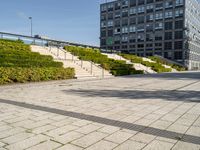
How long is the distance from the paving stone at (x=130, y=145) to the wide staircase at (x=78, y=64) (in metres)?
15.9

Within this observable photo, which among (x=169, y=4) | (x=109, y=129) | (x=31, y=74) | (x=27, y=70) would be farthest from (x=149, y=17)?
(x=109, y=129)

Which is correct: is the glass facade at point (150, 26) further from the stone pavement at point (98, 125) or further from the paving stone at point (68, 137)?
the paving stone at point (68, 137)

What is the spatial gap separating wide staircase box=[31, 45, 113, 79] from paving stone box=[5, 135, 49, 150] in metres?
15.5

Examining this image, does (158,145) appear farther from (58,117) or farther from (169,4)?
(169,4)

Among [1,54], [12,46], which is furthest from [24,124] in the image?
[12,46]

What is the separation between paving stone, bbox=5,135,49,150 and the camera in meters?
4.62

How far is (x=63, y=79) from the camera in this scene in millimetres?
19234

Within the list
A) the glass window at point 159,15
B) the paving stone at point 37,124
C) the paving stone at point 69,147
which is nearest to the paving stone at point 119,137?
the paving stone at point 69,147

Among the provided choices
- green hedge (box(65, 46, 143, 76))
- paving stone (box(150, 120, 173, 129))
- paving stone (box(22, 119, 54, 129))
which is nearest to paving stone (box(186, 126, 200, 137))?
paving stone (box(150, 120, 173, 129))

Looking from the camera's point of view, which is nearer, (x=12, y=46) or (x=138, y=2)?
(x=12, y=46)

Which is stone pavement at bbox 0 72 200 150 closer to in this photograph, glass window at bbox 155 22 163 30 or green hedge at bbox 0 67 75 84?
green hedge at bbox 0 67 75 84

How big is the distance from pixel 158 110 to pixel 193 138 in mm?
2820

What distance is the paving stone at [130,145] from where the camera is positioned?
15.2 feet

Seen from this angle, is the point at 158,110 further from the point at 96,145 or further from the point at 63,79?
the point at 63,79
